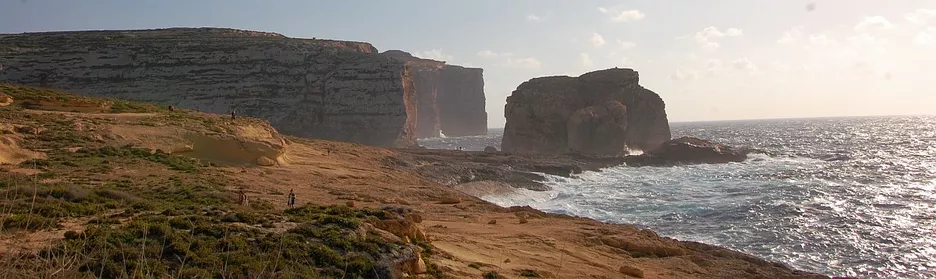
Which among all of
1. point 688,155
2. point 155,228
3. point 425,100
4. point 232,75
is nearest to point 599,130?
point 688,155

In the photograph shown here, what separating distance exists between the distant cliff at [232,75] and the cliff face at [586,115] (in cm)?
1702

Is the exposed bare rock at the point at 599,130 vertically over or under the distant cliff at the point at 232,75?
under

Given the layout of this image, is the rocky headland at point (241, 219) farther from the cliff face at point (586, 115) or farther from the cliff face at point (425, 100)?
the cliff face at point (425, 100)

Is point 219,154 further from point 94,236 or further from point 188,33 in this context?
point 188,33

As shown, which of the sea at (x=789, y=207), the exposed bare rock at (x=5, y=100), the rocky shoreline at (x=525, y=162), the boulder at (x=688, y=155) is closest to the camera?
the sea at (x=789, y=207)

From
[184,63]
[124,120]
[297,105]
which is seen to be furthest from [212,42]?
[124,120]

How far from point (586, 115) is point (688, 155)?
630 inches

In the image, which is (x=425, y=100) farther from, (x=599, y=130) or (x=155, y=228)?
(x=155, y=228)

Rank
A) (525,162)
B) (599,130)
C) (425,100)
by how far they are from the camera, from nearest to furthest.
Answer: (525,162)
(599,130)
(425,100)

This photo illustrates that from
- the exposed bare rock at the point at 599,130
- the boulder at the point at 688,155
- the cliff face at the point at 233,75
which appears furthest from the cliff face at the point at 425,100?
the boulder at the point at 688,155

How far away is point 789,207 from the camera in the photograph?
31016 millimetres

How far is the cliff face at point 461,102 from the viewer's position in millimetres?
178250

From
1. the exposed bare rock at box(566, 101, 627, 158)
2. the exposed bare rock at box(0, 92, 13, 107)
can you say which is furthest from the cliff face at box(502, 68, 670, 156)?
the exposed bare rock at box(0, 92, 13, 107)

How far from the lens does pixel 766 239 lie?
940 inches
